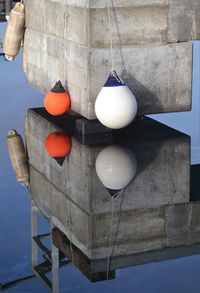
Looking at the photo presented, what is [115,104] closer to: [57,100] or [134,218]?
[57,100]

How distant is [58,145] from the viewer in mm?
8930

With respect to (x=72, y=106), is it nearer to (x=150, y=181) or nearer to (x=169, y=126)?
(x=169, y=126)

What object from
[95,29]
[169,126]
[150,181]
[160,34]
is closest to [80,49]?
[95,29]

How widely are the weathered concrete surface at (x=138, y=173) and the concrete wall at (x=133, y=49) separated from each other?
1.63ft

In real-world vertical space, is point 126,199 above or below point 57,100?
below

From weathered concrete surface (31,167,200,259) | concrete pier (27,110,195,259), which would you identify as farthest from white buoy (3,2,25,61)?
weathered concrete surface (31,167,200,259)

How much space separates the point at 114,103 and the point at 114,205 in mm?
2060

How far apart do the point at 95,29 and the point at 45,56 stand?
210 cm

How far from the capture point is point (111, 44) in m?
9.08

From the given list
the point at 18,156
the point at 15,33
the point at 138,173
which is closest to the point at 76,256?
the point at 138,173

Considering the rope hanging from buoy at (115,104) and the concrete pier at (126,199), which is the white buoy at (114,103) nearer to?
the rope hanging from buoy at (115,104)

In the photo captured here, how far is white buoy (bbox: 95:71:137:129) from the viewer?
28.5ft

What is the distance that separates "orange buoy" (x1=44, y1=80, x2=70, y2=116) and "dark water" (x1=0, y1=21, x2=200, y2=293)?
1.63ft

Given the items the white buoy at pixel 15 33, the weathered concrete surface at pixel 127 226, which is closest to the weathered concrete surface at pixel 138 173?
the weathered concrete surface at pixel 127 226
